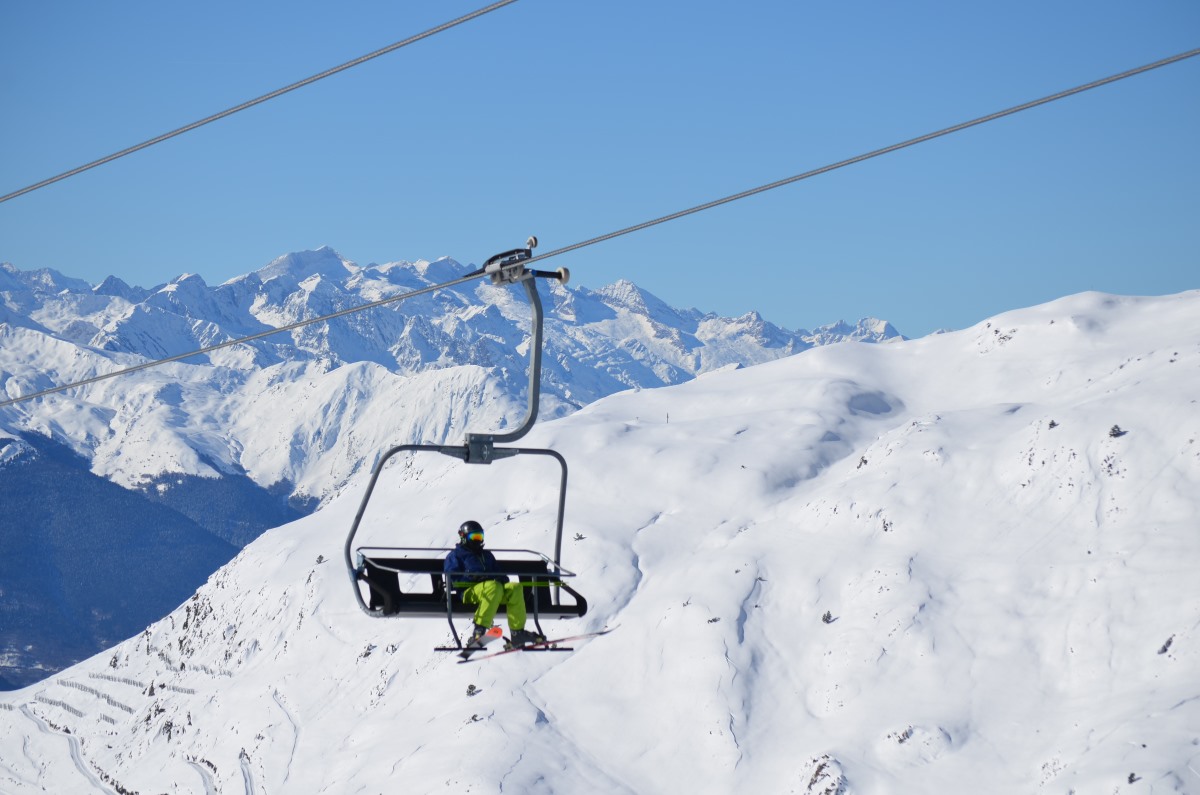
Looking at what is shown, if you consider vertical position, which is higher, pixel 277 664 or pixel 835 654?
pixel 835 654

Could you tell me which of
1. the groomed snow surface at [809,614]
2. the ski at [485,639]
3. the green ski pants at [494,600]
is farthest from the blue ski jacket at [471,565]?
the groomed snow surface at [809,614]

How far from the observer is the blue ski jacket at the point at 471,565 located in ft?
85.5

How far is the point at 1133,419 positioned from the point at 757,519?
2757cm

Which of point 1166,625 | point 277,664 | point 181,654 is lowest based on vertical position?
point 181,654

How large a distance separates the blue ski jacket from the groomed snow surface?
44157mm

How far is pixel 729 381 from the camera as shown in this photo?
145 meters

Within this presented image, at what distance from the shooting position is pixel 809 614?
89.2 meters

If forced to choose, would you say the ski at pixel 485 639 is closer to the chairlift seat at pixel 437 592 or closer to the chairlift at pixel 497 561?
the chairlift at pixel 497 561

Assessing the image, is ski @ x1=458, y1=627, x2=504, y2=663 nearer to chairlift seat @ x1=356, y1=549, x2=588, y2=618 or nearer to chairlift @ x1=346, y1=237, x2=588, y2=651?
chairlift @ x1=346, y1=237, x2=588, y2=651

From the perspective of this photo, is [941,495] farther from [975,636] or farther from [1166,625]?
[1166,625]

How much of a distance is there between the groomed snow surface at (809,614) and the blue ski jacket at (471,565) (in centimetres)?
4416

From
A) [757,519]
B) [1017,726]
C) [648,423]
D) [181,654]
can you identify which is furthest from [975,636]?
[181,654]

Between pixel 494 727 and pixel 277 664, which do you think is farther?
pixel 277 664

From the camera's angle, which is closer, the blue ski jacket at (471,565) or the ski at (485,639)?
the ski at (485,639)
